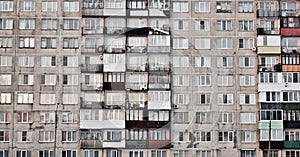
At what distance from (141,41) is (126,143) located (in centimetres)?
408

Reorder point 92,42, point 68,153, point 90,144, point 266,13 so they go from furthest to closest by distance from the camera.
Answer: point 266,13
point 92,42
point 68,153
point 90,144

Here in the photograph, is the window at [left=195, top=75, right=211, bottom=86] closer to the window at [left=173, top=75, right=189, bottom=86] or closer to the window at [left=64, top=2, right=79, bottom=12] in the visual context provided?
the window at [left=173, top=75, right=189, bottom=86]

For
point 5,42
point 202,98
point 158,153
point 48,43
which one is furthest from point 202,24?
point 5,42

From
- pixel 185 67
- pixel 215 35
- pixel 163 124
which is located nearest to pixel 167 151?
pixel 163 124

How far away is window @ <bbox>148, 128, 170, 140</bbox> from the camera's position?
23.0m

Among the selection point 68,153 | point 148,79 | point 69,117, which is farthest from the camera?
point 148,79

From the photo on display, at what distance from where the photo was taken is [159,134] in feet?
75.5

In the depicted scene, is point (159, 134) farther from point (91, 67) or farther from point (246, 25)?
point (246, 25)

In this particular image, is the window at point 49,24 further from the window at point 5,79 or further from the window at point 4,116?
the window at point 4,116

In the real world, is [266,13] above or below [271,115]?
above

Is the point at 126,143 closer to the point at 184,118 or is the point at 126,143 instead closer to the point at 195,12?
the point at 184,118

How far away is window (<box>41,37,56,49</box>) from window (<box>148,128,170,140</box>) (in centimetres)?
514

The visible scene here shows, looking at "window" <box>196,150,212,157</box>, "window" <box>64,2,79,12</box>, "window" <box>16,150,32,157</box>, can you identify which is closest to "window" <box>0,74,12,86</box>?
"window" <box>16,150,32,157</box>

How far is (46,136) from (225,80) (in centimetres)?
740
